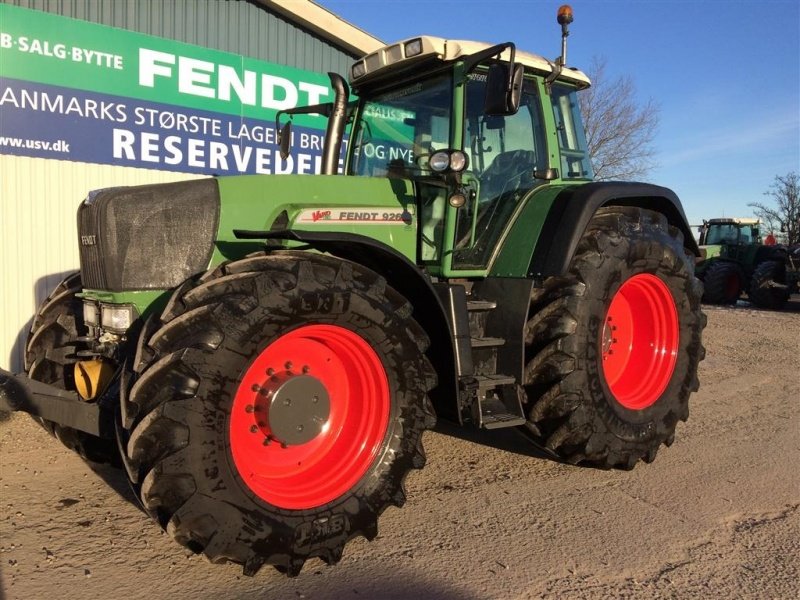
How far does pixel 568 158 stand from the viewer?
4473 millimetres

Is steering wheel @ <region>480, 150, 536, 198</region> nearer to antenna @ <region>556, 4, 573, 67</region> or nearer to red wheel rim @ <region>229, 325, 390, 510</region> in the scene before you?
antenna @ <region>556, 4, 573, 67</region>

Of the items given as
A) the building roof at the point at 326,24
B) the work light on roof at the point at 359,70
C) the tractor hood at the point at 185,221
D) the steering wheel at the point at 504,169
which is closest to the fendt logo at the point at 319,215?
the tractor hood at the point at 185,221

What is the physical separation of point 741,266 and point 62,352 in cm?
1686

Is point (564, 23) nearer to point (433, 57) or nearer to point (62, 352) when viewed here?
point (433, 57)

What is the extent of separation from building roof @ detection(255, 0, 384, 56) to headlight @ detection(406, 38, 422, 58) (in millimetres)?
4115

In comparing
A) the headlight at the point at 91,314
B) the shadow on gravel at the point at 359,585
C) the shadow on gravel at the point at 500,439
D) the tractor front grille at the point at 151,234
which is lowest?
the shadow on gravel at the point at 359,585

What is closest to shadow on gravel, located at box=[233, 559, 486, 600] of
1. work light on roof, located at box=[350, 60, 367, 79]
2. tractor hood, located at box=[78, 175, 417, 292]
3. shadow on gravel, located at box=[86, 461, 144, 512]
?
shadow on gravel, located at box=[86, 461, 144, 512]

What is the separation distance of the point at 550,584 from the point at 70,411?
84.2 inches

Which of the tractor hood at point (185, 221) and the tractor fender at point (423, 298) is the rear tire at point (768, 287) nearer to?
the tractor fender at point (423, 298)

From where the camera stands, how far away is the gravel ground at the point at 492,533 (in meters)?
2.69

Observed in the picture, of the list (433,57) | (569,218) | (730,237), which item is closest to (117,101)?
(433,57)

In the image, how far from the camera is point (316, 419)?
3.03 m

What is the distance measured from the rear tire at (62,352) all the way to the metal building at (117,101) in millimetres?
2661

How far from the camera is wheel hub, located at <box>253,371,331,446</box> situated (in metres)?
2.89
